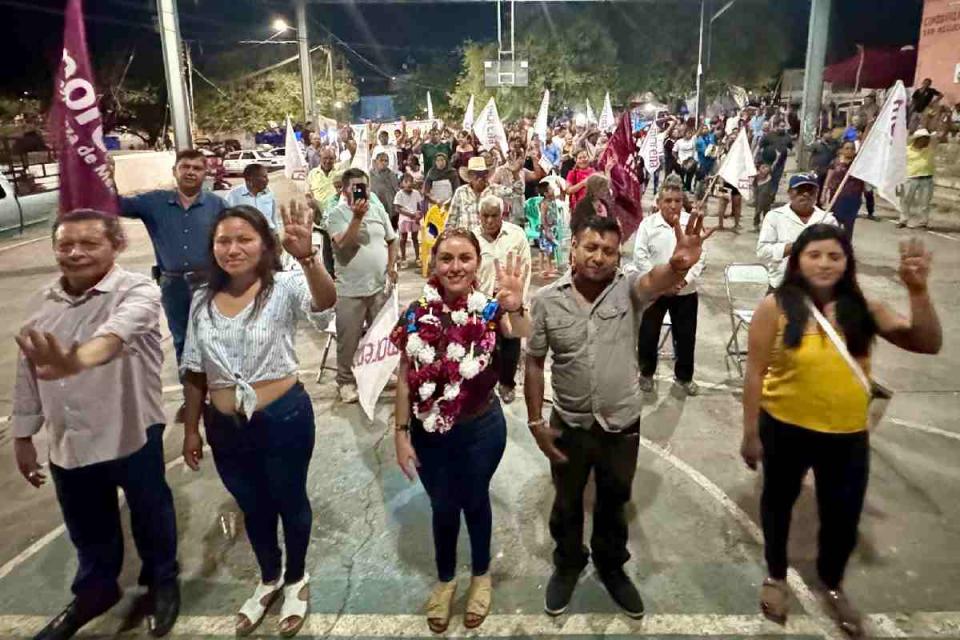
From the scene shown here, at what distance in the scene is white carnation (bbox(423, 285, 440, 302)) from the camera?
2961mm

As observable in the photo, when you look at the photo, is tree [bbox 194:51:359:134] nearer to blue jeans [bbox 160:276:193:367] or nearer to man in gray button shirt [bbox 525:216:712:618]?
blue jeans [bbox 160:276:193:367]

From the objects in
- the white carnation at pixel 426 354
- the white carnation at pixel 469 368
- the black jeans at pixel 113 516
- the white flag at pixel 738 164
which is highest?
the white flag at pixel 738 164

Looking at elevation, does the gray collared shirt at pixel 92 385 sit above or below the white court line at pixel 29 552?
above

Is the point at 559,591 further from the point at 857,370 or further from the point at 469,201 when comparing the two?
the point at 469,201

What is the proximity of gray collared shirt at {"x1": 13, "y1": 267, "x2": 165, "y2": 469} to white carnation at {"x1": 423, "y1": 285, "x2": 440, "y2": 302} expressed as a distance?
114 centimetres

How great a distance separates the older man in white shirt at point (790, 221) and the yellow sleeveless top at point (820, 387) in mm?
2217

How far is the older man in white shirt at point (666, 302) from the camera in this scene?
17.1 feet

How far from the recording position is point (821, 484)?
302 centimetres

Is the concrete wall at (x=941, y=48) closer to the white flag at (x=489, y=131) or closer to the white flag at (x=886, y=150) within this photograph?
the white flag at (x=489, y=131)

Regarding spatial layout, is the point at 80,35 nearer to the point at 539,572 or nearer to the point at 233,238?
the point at 233,238

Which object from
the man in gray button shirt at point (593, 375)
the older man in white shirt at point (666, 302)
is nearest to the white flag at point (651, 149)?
the older man in white shirt at point (666, 302)

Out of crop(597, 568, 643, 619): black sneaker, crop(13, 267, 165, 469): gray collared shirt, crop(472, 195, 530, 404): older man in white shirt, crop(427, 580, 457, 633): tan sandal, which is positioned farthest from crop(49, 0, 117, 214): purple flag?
crop(597, 568, 643, 619): black sneaker

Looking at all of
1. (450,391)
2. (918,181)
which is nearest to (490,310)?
(450,391)

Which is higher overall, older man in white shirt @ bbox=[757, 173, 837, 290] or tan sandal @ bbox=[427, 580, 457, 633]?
older man in white shirt @ bbox=[757, 173, 837, 290]
